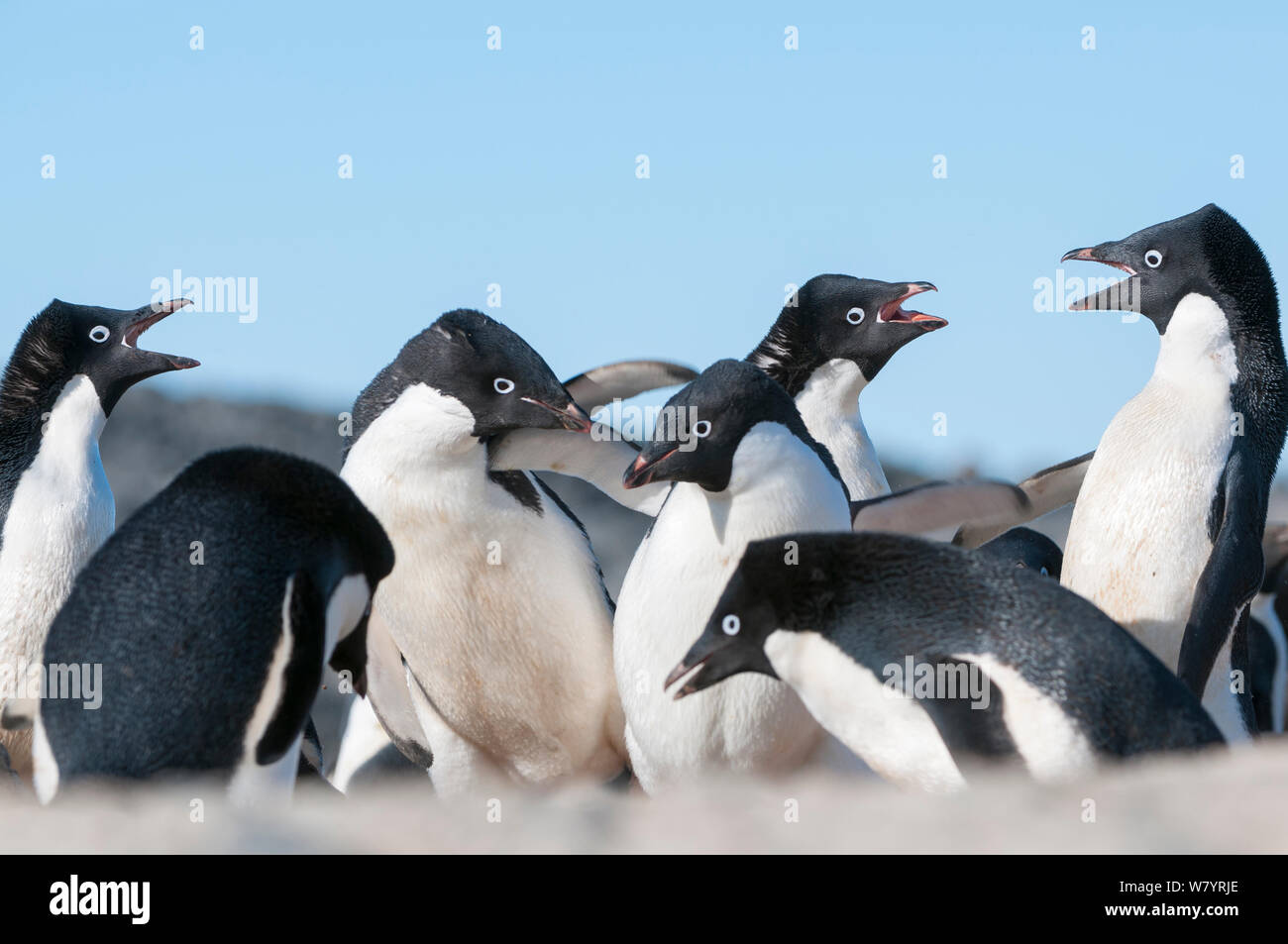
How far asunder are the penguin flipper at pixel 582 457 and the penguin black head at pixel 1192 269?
5.31 feet

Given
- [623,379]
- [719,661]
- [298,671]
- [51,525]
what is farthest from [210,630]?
[623,379]

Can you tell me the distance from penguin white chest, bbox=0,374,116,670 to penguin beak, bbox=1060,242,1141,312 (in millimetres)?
3204

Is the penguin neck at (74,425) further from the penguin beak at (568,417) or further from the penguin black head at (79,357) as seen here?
the penguin beak at (568,417)

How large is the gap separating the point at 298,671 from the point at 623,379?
2.41 m

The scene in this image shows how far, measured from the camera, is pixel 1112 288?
15.8 ft

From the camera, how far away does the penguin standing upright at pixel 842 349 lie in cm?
514

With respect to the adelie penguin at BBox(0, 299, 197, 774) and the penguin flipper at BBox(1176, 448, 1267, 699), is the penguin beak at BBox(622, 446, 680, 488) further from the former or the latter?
the adelie penguin at BBox(0, 299, 197, 774)

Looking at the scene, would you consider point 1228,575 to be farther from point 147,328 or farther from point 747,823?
point 147,328

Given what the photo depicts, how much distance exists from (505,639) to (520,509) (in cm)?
37

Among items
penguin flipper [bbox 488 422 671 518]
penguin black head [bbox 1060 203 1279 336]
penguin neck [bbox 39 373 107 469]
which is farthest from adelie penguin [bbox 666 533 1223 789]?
penguin neck [bbox 39 373 107 469]

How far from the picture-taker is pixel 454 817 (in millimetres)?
2461

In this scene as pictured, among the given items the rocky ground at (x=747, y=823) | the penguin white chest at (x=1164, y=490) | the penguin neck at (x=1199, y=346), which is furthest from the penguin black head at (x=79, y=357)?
the penguin neck at (x=1199, y=346)

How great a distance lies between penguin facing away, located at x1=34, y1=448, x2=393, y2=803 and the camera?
2719mm

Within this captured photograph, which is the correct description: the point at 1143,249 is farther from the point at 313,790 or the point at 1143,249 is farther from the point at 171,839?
the point at 171,839
